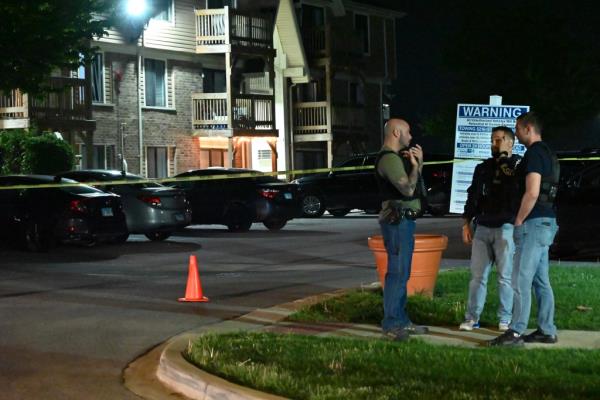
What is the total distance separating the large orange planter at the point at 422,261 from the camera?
39.4 ft

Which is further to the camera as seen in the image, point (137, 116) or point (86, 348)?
point (137, 116)

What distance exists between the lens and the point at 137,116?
3778cm

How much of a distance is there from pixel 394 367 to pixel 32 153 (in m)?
24.5

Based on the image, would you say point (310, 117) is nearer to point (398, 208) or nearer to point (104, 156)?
point (104, 156)

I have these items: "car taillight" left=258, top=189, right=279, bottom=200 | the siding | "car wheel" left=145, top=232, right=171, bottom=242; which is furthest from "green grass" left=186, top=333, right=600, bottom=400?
the siding

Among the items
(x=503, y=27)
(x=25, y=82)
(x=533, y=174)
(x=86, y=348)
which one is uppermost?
(x=503, y=27)

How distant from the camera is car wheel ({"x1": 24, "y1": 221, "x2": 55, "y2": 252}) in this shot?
21.0 metres

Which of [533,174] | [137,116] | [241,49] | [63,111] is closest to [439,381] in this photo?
[533,174]

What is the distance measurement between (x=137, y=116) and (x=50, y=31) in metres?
14.3

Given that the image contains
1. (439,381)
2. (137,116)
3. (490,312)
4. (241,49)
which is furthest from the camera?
(241,49)

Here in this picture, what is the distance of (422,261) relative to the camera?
1228 centimetres

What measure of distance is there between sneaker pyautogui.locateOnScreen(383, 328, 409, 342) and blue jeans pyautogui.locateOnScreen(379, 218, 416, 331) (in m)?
0.03

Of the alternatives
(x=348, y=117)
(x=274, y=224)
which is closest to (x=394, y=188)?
(x=274, y=224)

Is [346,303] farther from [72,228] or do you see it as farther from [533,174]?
[72,228]
